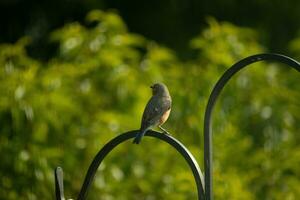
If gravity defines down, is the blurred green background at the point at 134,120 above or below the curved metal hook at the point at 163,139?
above

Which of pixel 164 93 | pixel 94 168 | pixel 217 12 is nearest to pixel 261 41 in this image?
pixel 217 12

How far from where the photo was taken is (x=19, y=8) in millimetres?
8016

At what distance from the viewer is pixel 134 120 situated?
15.6 ft

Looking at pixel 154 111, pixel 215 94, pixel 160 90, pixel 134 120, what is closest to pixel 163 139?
pixel 215 94

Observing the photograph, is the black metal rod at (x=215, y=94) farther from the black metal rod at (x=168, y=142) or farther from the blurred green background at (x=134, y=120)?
the blurred green background at (x=134, y=120)

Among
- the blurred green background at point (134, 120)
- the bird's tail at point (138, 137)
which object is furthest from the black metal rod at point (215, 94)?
the blurred green background at point (134, 120)

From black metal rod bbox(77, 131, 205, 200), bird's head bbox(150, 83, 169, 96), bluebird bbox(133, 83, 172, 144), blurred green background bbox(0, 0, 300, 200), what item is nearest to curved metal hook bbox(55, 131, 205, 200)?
black metal rod bbox(77, 131, 205, 200)

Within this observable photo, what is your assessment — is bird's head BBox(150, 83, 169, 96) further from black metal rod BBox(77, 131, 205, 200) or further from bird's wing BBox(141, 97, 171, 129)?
black metal rod BBox(77, 131, 205, 200)

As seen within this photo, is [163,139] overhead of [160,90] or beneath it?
beneath

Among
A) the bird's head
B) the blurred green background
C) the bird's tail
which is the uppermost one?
the blurred green background

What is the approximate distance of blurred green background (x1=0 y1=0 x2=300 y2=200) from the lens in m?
4.62

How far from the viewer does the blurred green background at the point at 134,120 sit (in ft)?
15.1

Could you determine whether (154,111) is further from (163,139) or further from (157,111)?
(163,139)

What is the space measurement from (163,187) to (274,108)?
801 millimetres
